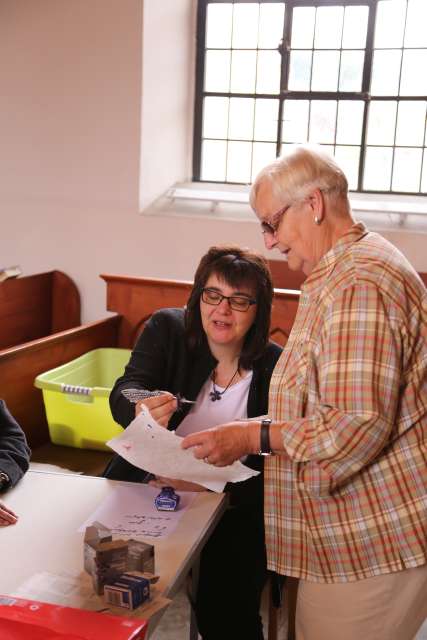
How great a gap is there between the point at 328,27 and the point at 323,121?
2.10 ft

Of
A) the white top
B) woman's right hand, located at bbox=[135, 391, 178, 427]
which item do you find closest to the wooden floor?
the white top

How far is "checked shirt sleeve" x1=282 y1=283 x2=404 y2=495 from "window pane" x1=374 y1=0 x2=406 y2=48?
14.2ft

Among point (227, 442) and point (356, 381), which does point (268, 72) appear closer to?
point (227, 442)

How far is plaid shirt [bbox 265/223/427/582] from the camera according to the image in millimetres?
1456

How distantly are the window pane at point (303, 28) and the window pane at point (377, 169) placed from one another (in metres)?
0.88

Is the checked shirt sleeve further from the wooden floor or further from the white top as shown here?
the wooden floor

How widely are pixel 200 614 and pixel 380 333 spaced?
1.27 meters

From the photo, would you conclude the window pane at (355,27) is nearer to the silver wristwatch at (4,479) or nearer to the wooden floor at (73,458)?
the wooden floor at (73,458)

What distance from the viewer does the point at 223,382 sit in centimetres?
250

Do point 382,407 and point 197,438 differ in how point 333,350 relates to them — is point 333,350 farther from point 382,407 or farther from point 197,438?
point 197,438

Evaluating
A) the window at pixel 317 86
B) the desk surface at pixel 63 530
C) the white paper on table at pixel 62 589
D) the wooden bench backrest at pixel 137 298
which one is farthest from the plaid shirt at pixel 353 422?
the window at pixel 317 86


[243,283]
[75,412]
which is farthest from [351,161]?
[243,283]

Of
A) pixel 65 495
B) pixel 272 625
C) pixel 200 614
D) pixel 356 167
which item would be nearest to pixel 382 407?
pixel 65 495

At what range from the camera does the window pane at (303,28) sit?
5434mm
